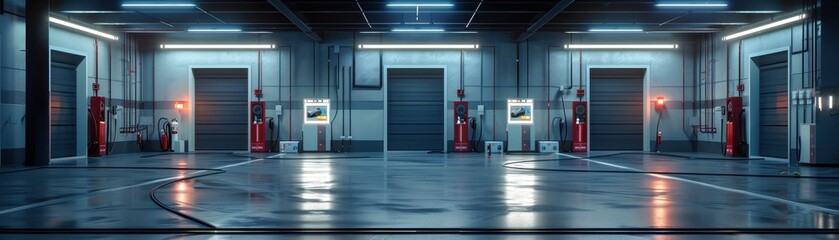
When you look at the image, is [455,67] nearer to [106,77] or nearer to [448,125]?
[448,125]

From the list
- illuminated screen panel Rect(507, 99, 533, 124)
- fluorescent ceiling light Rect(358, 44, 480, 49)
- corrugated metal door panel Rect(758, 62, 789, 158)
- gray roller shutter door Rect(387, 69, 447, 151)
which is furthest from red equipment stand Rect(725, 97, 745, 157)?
gray roller shutter door Rect(387, 69, 447, 151)

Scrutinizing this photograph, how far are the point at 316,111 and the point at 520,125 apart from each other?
6.69 m

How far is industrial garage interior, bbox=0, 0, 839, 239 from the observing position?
6.24 m

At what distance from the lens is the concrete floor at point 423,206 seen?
17.1 feet

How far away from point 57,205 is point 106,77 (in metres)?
14.6

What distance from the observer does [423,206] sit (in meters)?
6.84

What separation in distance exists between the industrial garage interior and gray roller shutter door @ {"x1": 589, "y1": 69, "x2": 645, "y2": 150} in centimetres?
7

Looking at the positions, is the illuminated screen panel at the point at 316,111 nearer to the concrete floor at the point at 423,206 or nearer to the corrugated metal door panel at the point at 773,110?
the concrete floor at the point at 423,206

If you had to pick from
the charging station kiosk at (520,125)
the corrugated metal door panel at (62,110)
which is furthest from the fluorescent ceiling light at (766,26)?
the corrugated metal door panel at (62,110)

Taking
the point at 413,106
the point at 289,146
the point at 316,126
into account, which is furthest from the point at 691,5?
the point at 289,146

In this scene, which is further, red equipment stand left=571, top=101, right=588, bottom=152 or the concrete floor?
red equipment stand left=571, top=101, right=588, bottom=152

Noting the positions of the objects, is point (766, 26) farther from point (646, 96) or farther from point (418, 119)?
point (418, 119)

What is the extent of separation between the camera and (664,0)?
15586 millimetres

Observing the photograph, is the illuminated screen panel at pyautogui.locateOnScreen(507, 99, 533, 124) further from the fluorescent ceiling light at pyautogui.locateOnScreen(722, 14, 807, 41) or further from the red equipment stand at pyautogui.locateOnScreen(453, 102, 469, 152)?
the fluorescent ceiling light at pyautogui.locateOnScreen(722, 14, 807, 41)
